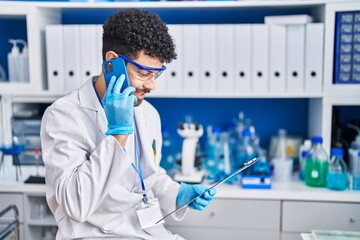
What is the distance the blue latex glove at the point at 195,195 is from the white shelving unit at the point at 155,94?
0.37 m

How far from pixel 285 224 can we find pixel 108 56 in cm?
109

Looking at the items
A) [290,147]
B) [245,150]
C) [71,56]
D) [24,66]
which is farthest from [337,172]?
[24,66]

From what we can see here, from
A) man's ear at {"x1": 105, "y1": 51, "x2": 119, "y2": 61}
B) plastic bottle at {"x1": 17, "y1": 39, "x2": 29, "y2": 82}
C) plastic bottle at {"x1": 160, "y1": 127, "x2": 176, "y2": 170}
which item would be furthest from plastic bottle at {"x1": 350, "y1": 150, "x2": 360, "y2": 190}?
plastic bottle at {"x1": 17, "y1": 39, "x2": 29, "y2": 82}

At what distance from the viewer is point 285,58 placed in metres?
1.90

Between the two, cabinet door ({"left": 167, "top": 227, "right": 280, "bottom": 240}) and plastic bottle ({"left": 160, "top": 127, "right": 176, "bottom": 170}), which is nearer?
cabinet door ({"left": 167, "top": 227, "right": 280, "bottom": 240})

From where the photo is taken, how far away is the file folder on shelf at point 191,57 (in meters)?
1.91

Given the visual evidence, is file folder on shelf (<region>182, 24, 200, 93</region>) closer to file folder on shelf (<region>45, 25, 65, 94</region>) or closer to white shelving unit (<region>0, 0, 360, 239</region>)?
white shelving unit (<region>0, 0, 360, 239</region>)

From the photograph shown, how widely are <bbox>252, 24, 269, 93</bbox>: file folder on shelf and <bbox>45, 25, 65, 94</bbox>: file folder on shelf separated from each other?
3.03 feet

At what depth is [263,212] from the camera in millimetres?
1794

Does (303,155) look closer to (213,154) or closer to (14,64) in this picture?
(213,154)

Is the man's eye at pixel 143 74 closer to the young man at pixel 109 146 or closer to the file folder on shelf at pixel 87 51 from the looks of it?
the young man at pixel 109 146

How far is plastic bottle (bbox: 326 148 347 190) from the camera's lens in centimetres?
179

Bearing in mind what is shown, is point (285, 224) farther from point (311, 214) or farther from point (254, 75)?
point (254, 75)

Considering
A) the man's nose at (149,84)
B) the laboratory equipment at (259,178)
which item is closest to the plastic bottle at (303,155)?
the laboratory equipment at (259,178)
